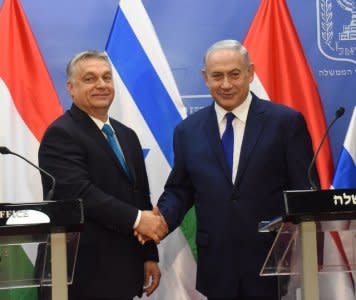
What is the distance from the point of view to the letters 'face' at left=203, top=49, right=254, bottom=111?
3.17 m

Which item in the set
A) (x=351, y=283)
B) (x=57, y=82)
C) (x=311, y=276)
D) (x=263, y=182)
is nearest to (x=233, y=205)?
(x=263, y=182)

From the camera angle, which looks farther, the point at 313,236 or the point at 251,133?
the point at 251,133

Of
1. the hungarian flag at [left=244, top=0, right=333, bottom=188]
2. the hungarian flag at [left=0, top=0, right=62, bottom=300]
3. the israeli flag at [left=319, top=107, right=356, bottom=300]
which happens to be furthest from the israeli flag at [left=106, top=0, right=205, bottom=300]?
the israeli flag at [left=319, top=107, right=356, bottom=300]

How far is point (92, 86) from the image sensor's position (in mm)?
3184

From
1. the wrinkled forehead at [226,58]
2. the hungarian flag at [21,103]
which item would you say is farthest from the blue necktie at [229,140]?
the hungarian flag at [21,103]

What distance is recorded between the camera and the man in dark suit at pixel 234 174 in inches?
116

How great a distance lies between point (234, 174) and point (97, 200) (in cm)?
60

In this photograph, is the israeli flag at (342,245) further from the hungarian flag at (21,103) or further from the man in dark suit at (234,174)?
the hungarian flag at (21,103)

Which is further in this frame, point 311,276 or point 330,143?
point 330,143

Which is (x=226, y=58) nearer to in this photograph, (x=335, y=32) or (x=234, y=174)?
(x=234, y=174)

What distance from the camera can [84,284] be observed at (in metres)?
2.88

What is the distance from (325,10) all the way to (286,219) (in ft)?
7.47

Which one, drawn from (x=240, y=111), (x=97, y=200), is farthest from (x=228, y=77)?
(x=97, y=200)

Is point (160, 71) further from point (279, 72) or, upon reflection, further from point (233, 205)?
point (233, 205)
